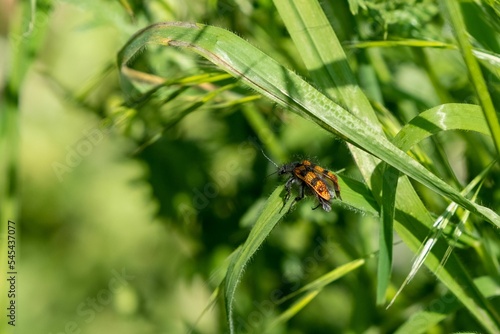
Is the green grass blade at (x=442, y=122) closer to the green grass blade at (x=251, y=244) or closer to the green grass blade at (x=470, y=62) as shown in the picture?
the green grass blade at (x=470, y=62)

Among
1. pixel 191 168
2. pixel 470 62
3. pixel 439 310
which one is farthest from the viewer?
pixel 191 168

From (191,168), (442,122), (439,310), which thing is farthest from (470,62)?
(191,168)

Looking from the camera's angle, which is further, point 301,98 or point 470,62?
point 301,98

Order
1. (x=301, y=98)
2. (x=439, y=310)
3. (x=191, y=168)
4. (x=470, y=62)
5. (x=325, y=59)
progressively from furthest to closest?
(x=191, y=168), (x=439, y=310), (x=325, y=59), (x=301, y=98), (x=470, y=62)

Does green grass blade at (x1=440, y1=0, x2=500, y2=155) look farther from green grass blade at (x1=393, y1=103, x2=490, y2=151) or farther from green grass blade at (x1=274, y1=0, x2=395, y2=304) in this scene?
green grass blade at (x1=274, y1=0, x2=395, y2=304)

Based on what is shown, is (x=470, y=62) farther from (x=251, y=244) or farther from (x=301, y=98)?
(x=251, y=244)

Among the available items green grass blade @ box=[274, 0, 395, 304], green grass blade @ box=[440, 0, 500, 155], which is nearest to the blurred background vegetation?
green grass blade @ box=[274, 0, 395, 304]

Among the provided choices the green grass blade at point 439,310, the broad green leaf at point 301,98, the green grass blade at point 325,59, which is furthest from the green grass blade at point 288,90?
the green grass blade at point 439,310

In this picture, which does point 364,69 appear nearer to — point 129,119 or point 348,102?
point 348,102
